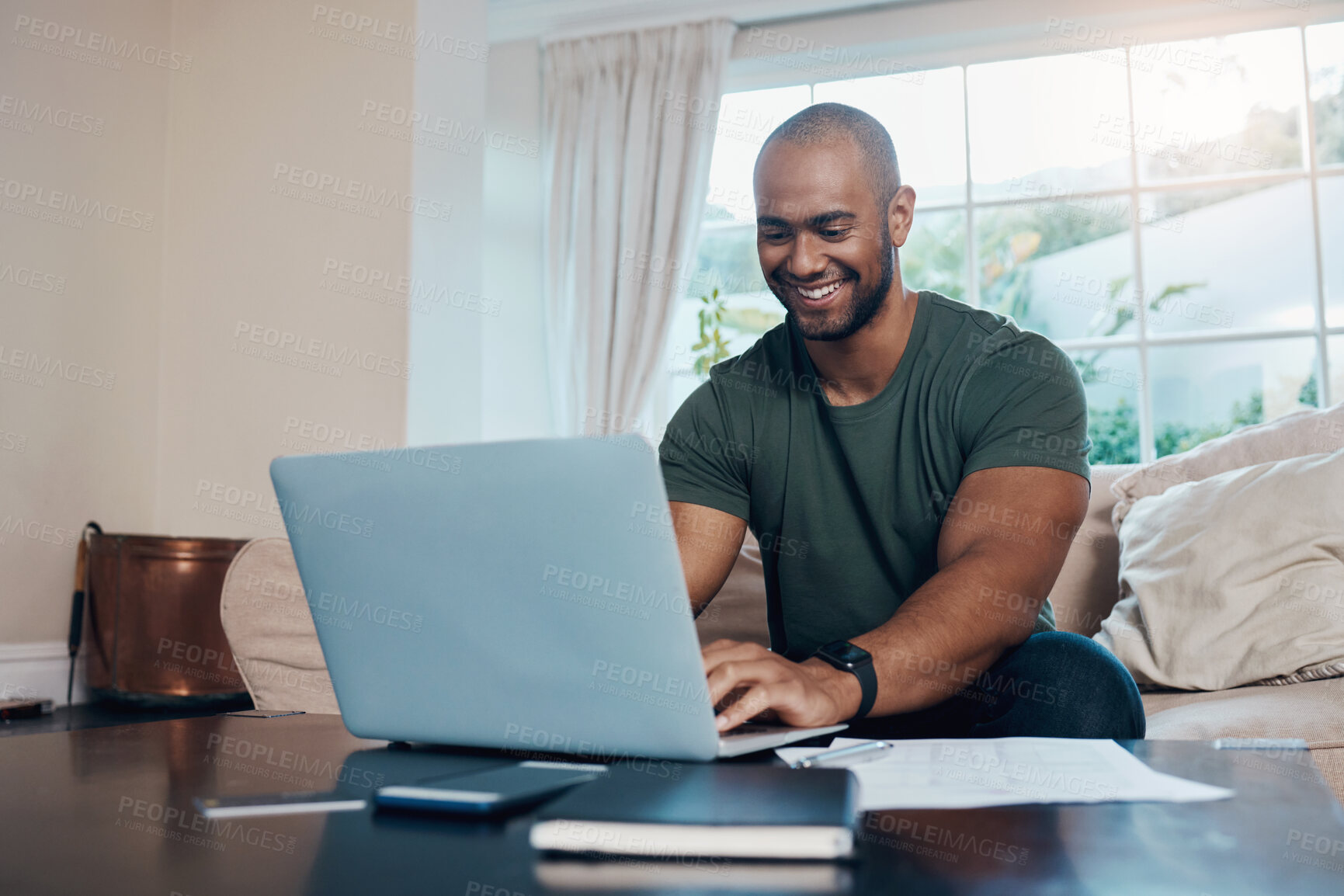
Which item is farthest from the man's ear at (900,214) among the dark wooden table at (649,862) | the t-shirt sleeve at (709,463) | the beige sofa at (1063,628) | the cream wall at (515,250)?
the cream wall at (515,250)

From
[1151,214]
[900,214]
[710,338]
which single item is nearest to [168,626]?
[710,338]

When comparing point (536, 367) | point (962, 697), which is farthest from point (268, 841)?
point (536, 367)

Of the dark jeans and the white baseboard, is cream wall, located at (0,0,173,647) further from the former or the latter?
the dark jeans

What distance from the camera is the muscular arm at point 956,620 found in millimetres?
772

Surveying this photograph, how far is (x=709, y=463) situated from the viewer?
1454 millimetres

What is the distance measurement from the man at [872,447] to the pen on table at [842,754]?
1.27 ft

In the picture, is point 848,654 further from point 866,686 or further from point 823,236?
point 823,236

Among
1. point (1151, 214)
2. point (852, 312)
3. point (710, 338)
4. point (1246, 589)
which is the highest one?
point (1151, 214)

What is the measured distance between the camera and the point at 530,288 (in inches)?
143

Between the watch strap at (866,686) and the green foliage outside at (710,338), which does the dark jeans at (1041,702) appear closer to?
the watch strap at (866,686)

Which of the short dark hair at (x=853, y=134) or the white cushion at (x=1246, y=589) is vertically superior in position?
the short dark hair at (x=853, y=134)

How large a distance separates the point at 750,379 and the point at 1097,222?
2.18m

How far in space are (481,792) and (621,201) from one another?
3125mm

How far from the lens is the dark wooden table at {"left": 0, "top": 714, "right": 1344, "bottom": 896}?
16.2 inches
